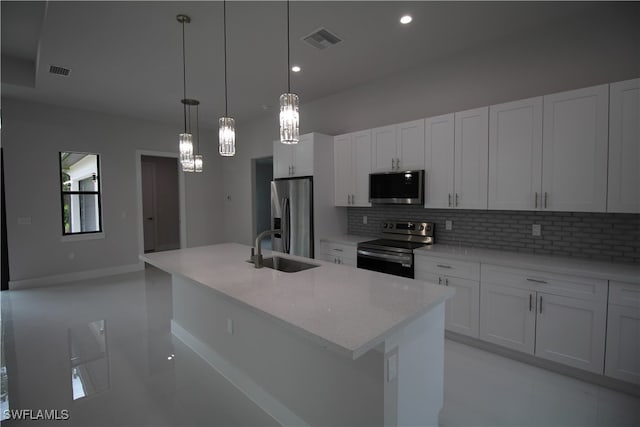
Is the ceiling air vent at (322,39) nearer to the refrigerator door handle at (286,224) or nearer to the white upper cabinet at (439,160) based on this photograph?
the white upper cabinet at (439,160)

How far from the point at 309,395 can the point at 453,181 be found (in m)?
2.45

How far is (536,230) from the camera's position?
2.93 meters

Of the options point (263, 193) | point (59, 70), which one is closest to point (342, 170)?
point (59, 70)

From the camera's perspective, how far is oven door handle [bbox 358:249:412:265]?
3.20 meters

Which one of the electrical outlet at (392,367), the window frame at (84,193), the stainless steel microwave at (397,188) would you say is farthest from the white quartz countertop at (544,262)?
the window frame at (84,193)

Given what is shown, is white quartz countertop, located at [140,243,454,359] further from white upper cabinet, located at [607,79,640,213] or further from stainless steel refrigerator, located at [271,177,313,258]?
white upper cabinet, located at [607,79,640,213]

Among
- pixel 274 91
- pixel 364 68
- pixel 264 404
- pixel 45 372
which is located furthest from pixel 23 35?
pixel 264 404

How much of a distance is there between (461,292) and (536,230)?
950mm

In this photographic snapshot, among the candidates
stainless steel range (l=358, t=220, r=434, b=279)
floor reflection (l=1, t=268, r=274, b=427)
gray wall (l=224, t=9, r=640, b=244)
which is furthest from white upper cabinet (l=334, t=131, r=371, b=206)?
floor reflection (l=1, t=268, r=274, b=427)

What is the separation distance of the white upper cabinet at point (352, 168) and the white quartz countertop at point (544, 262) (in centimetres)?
117

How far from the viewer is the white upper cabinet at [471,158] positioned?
2936 millimetres

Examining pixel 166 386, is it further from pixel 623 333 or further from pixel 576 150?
pixel 576 150

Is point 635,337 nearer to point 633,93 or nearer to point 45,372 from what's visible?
point 633,93

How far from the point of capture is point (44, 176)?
197 inches
